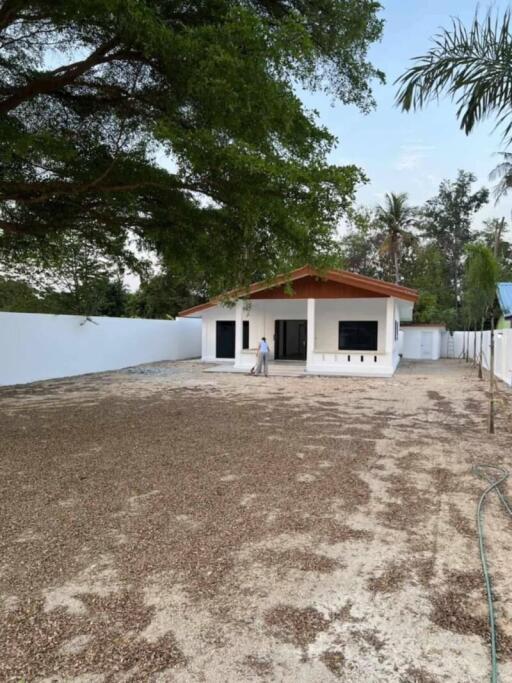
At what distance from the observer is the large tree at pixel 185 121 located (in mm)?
4793

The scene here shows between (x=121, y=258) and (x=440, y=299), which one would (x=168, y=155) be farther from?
(x=440, y=299)

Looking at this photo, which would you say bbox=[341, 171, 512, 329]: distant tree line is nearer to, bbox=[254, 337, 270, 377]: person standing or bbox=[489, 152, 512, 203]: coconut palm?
bbox=[489, 152, 512, 203]: coconut palm

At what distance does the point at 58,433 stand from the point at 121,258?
445 centimetres

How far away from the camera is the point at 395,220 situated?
33.6 metres

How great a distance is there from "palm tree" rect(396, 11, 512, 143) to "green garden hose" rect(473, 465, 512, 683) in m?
3.62

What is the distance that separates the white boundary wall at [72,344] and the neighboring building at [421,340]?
13.2 metres

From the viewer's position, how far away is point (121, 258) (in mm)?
10414

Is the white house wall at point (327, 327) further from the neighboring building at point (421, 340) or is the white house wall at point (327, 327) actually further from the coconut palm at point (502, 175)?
the coconut palm at point (502, 175)

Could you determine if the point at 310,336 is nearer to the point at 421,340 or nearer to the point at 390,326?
the point at 390,326

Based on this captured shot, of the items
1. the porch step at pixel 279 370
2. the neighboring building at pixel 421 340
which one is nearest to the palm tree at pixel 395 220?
the neighboring building at pixel 421 340

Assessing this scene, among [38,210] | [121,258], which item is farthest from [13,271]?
[38,210]

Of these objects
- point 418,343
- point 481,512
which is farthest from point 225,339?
point 481,512

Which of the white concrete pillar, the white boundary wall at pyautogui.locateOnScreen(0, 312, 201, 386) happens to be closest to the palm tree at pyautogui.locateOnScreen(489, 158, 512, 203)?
the white concrete pillar

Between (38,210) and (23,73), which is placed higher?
(23,73)
